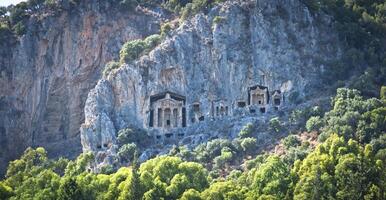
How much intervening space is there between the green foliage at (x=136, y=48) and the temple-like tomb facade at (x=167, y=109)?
7211 mm

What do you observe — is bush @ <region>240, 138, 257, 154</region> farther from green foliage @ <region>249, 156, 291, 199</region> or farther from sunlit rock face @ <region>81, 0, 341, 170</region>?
green foliage @ <region>249, 156, 291, 199</region>

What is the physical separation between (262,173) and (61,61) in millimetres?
52882

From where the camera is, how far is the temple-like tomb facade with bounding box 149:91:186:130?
140m

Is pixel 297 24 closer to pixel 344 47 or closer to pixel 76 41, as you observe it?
Result: pixel 344 47

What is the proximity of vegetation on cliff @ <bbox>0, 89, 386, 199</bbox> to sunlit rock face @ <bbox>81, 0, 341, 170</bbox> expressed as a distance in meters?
6.72

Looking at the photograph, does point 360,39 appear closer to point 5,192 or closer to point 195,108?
point 195,108

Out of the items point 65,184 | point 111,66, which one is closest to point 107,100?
point 111,66

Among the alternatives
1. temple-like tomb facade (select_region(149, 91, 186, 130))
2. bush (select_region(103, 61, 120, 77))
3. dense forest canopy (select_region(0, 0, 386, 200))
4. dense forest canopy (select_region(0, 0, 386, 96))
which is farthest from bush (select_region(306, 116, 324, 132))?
bush (select_region(103, 61, 120, 77))

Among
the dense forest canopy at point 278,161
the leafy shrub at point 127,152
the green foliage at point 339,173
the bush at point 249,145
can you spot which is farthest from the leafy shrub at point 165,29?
the green foliage at point 339,173

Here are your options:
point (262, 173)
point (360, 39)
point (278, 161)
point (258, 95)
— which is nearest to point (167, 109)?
point (258, 95)

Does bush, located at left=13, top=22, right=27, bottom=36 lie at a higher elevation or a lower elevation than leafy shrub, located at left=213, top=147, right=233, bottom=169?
higher

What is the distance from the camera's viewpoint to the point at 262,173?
115250 mm

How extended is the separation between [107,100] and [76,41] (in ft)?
67.4

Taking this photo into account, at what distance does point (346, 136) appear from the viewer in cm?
12162
